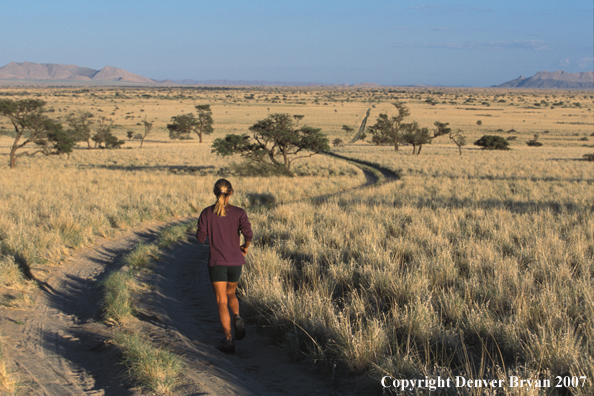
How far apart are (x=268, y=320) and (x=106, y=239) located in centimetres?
608

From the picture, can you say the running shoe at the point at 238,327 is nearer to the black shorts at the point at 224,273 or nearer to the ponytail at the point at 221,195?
the black shorts at the point at 224,273

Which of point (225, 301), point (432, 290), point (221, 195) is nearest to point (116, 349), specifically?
point (225, 301)

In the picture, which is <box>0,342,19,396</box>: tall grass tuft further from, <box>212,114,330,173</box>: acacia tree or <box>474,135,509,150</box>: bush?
<box>474,135,509,150</box>: bush

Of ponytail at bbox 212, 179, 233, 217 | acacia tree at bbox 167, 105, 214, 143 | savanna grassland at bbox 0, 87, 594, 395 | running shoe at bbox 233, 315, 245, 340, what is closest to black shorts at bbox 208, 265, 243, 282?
running shoe at bbox 233, 315, 245, 340

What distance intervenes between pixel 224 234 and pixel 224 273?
17.9 inches

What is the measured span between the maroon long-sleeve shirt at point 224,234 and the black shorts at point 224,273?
2.0 inches

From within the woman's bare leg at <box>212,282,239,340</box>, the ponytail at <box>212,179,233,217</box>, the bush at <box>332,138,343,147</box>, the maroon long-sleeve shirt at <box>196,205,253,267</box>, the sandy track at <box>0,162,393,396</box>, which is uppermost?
the bush at <box>332,138,343,147</box>

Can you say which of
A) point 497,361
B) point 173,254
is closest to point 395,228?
point 173,254

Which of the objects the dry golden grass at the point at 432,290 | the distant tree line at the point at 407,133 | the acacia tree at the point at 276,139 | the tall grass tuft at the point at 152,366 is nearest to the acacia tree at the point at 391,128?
the distant tree line at the point at 407,133

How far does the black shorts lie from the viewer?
15.9 ft

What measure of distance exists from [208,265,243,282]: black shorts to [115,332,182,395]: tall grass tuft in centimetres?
95

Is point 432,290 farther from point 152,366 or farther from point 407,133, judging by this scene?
point 407,133

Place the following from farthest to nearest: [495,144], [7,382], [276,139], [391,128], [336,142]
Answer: [336,142]
[391,128]
[495,144]
[276,139]
[7,382]

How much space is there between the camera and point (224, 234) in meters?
4.87
